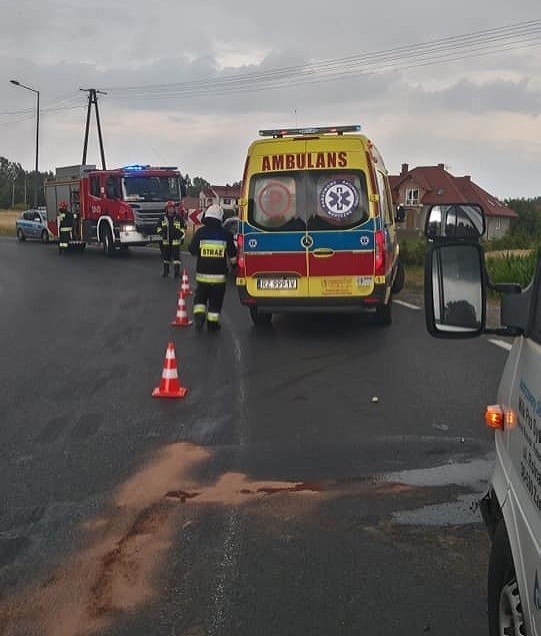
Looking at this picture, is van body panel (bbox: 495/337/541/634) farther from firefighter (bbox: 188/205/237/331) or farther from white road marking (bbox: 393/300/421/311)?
white road marking (bbox: 393/300/421/311)

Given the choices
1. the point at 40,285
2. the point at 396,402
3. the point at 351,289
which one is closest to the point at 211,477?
the point at 396,402

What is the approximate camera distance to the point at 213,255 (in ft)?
39.3

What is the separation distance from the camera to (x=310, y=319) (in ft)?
43.6

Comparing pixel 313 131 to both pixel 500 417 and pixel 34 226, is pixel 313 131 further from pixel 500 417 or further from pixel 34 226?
pixel 34 226

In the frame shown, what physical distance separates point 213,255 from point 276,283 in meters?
1.16

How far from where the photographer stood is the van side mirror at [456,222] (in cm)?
288

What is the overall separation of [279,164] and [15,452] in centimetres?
613

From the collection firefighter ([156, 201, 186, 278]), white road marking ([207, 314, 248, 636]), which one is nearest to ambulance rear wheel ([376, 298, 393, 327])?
white road marking ([207, 314, 248, 636])

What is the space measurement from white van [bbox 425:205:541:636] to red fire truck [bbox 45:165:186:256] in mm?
25025

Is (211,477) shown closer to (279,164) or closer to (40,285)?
(279,164)

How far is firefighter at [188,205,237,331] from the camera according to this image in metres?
11.9

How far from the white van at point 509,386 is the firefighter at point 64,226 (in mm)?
28902

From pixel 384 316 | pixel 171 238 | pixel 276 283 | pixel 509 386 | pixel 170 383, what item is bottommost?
pixel 170 383

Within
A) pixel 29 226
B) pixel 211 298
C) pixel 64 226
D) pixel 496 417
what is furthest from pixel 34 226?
pixel 496 417
